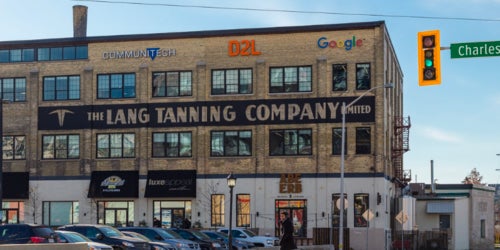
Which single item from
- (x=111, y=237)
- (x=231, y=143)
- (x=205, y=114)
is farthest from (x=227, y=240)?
(x=205, y=114)

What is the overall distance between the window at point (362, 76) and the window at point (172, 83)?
11061 mm

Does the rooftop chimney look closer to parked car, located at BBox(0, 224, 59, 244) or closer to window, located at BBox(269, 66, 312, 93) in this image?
window, located at BBox(269, 66, 312, 93)

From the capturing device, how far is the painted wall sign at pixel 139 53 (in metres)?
56.3

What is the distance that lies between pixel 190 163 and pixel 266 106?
631 cm

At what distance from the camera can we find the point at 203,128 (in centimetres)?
5566

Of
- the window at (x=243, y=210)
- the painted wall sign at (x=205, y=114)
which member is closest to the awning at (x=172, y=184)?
the window at (x=243, y=210)

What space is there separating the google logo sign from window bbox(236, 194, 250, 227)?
1087cm

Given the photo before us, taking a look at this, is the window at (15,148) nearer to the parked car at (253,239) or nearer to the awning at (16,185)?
the awning at (16,185)

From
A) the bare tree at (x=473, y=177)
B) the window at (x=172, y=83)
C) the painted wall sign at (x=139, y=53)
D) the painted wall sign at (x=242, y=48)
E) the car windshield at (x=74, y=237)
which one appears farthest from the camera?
the bare tree at (x=473, y=177)

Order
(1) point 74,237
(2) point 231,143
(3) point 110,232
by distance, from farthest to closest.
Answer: (2) point 231,143 → (3) point 110,232 → (1) point 74,237

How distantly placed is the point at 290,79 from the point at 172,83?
26.4 ft

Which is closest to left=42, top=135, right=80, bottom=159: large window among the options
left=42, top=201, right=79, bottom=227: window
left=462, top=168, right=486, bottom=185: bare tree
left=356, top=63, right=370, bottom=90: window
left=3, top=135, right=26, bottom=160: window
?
left=3, top=135, right=26, bottom=160: window

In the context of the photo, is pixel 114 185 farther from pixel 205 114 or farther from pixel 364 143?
pixel 364 143

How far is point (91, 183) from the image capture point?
56.6m
